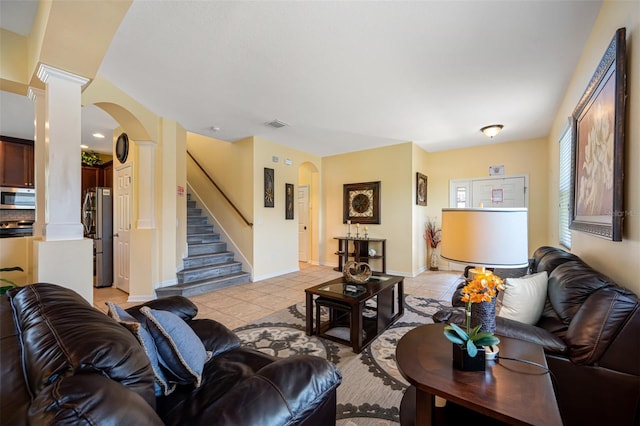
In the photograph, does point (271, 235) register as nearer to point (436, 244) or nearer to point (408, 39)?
point (436, 244)

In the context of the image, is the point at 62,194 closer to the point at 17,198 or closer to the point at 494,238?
the point at 494,238

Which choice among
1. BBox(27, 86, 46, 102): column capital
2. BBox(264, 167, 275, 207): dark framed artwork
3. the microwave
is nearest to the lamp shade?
BBox(27, 86, 46, 102): column capital

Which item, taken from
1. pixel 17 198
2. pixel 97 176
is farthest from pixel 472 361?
pixel 97 176

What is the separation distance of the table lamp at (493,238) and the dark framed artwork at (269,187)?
4065 mm

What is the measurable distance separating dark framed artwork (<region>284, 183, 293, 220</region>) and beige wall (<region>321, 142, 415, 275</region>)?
3.61 ft

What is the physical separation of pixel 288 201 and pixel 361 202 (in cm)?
157

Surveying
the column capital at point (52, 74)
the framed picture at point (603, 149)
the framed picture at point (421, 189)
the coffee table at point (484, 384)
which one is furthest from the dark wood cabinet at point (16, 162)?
the framed picture at point (603, 149)

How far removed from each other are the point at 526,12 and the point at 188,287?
4.65m

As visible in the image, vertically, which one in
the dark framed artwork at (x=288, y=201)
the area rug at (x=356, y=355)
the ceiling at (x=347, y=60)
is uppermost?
the ceiling at (x=347, y=60)

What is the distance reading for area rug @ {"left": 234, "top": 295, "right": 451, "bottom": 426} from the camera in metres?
1.60

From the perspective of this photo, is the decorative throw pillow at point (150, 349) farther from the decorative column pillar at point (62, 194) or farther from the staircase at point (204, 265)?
the staircase at point (204, 265)

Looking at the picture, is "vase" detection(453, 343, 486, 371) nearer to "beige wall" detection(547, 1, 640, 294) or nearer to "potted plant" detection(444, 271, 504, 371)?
"potted plant" detection(444, 271, 504, 371)

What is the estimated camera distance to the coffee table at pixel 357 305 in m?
2.30

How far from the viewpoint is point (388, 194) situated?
5340mm
